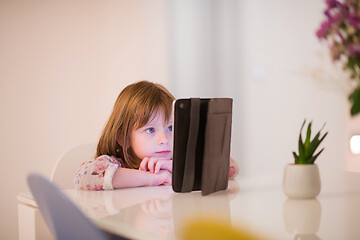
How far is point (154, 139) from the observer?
1.72 meters

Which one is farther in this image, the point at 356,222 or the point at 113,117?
the point at 113,117

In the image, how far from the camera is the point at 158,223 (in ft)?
3.16

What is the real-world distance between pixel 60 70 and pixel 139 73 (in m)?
0.47

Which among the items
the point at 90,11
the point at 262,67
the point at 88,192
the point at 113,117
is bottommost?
the point at 88,192

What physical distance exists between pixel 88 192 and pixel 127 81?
1929mm

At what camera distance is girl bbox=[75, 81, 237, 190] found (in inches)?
61.2

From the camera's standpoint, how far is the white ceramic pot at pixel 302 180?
3.95ft

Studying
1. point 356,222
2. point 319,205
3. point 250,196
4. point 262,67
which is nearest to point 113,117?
point 250,196

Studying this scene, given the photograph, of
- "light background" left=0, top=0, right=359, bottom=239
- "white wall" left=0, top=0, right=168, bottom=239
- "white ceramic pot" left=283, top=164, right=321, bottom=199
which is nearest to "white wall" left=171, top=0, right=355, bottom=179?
"light background" left=0, top=0, right=359, bottom=239

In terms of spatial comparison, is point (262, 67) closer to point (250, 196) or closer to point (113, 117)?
point (113, 117)

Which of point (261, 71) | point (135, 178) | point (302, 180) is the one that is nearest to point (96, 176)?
Answer: point (135, 178)

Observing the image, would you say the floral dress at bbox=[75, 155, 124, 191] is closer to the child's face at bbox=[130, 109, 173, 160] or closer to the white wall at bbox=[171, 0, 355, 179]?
the child's face at bbox=[130, 109, 173, 160]

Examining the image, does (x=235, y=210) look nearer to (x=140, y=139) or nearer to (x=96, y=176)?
(x=96, y=176)

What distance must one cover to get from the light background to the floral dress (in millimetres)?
1751
